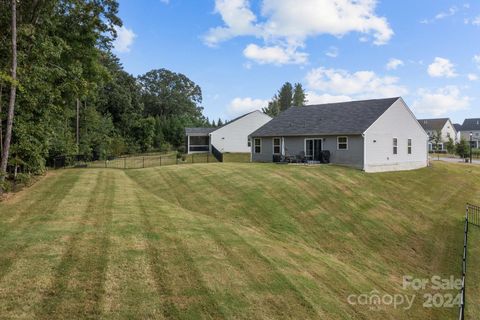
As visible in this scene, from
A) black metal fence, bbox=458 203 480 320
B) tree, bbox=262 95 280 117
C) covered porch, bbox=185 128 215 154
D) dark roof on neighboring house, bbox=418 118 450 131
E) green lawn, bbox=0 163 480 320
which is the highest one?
tree, bbox=262 95 280 117

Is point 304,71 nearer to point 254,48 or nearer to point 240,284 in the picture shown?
point 254,48

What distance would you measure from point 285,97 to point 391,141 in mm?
67571

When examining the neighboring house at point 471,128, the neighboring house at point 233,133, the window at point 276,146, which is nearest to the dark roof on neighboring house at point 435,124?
the neighboring house at point 471,128

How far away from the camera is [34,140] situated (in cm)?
1714

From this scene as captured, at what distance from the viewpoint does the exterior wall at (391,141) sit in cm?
2474

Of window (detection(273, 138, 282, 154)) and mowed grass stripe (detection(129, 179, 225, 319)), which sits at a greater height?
window (detection(273, 138, 282, 154))

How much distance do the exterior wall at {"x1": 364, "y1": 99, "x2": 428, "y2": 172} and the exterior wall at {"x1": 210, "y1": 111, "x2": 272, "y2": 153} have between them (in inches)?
805

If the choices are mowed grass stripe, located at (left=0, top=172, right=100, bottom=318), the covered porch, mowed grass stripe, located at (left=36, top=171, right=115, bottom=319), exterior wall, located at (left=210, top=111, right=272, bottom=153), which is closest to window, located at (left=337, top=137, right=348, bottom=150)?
mowed grass stripe, located at (left=0, top=172, right=100, bottom=318)

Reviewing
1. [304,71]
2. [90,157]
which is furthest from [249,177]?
[90,157]

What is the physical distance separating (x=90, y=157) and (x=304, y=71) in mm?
24977

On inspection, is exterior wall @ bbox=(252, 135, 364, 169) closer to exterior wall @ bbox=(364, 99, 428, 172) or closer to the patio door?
the patio door

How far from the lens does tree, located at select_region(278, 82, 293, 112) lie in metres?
91.6

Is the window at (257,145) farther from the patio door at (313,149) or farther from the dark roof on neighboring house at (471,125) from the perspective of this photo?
the dark roof on neighboring house at (471,125)

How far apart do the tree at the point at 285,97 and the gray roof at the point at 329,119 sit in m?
Answer: 59.2
